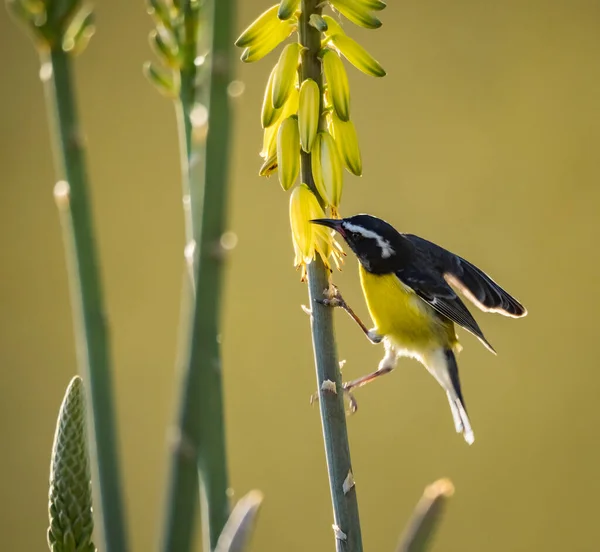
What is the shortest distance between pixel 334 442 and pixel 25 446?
218 centimetres

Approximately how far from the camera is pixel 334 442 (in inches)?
26.4

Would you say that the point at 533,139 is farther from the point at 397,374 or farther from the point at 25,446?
the point at 25,446

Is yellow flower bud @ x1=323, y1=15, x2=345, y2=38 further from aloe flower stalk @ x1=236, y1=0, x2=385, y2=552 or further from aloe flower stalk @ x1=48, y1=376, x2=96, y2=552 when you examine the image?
aloe flower stalk @ x1=48, y1=376, x2=96, y2=552

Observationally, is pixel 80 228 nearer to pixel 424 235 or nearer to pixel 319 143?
pixel 319 143

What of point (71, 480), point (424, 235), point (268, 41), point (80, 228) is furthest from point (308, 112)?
point (424, 235)

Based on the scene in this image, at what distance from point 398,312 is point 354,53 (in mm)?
671

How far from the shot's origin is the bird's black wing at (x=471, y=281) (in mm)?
1201

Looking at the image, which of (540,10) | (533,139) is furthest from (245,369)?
(540,10)

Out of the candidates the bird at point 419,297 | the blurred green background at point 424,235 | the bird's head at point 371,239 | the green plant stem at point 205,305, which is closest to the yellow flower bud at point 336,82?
the bird's head at point 371,239

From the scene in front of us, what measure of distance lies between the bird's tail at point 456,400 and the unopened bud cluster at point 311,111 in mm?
601

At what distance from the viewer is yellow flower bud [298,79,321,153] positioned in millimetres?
714

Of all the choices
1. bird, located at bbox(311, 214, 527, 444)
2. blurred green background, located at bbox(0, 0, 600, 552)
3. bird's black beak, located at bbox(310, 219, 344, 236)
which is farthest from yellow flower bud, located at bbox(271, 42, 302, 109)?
blurred green background, located at bbox(0, 0, 600, 552)

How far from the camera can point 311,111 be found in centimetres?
72

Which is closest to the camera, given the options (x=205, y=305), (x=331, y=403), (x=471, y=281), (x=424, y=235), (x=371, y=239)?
(x=205, y=305)
